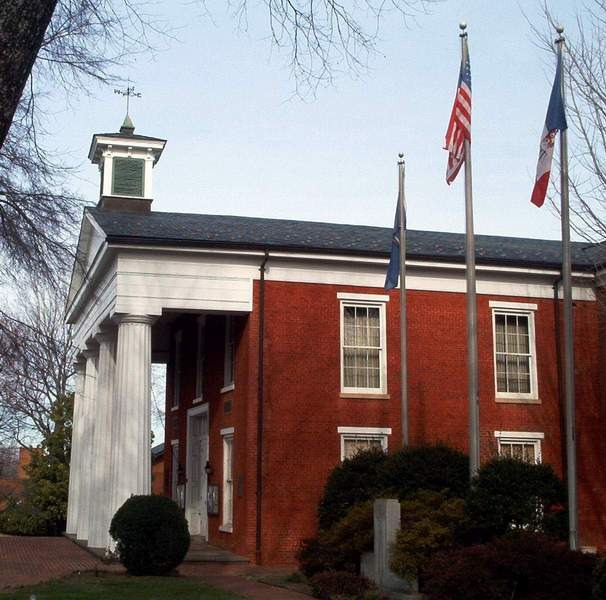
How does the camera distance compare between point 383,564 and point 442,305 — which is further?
point 442,305

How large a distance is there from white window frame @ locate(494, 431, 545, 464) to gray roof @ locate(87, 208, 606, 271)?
4329 millimetres

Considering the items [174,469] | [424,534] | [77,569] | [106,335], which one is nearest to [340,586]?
[424,534]

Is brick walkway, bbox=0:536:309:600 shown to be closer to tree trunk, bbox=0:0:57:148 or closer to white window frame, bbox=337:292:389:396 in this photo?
white window frame, bbox=337:292:389:396

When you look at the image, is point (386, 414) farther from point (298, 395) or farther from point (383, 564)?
point (383, 564)

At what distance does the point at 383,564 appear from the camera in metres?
16.7

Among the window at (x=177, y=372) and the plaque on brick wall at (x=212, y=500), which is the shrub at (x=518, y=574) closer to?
the plaque on brick wall at (x=212, y=500)

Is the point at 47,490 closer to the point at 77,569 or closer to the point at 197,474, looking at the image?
the point at 197,474

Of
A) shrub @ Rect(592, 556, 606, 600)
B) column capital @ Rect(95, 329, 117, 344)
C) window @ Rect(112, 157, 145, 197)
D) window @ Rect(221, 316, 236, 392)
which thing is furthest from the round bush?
window @ Rect(112, 157, 145, 197)

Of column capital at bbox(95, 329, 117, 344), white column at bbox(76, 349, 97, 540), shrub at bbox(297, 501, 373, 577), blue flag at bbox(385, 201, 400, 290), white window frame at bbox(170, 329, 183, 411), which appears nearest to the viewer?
shrub at bbox(297, 501, 373, 577)

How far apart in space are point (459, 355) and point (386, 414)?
2476 mm

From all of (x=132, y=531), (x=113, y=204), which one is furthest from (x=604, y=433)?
(x=113, y=204)

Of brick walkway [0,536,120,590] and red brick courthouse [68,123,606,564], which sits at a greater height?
red brick courthouse [68,123,606,564]

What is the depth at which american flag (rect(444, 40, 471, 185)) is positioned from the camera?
17828 millimetres

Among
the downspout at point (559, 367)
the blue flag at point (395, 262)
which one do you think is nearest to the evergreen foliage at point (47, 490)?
the downspout at point (559, 367)
